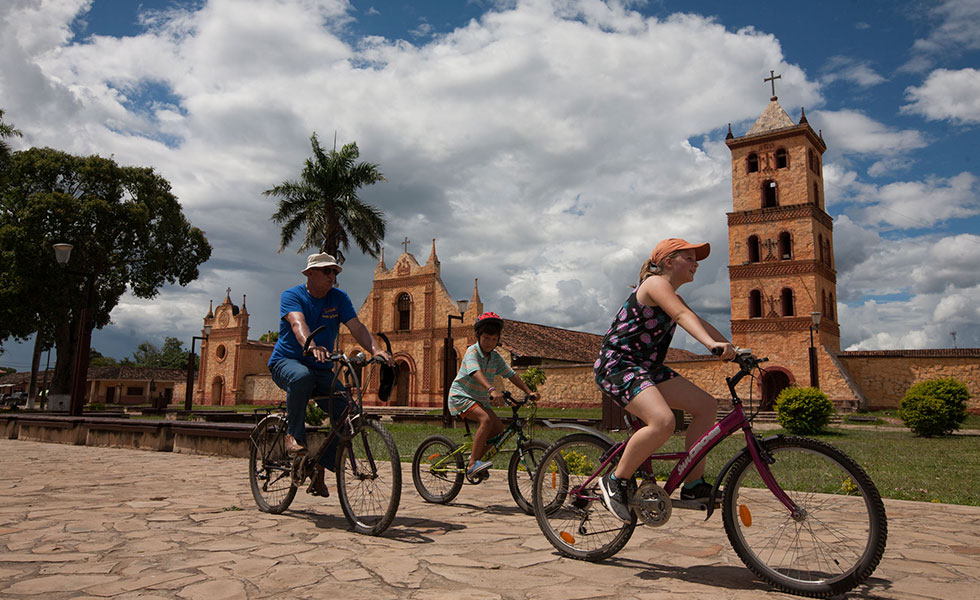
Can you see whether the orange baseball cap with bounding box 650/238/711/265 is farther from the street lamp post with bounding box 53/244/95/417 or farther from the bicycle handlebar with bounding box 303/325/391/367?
the street lamp post with bounding box 53/244/95/417

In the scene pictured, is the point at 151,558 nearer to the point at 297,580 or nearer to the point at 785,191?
the point at 297,580

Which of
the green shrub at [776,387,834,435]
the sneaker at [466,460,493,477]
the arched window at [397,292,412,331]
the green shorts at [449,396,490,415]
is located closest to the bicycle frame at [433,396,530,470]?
the sneaker at [466,460,493,477]

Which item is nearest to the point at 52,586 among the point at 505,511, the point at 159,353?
the point at 505,511

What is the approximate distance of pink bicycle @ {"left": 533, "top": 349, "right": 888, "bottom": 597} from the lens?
110 inches

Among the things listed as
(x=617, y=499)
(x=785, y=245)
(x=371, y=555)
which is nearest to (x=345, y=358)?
(x=371, y=555)

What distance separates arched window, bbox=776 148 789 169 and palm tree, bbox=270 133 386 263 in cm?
2045

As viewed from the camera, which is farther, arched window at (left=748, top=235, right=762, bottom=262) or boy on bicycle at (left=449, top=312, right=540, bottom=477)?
arched window at (left=748, top=235, right=762, bottom=262)

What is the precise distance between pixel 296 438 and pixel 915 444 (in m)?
14.0

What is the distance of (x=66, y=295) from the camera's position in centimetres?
2614

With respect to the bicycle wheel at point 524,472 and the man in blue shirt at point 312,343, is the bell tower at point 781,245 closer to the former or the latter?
the bicycle wheel at point 524,472

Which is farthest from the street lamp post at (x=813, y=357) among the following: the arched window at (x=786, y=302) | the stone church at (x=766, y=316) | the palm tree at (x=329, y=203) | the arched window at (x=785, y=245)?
the palm tree at (x=329, y=203)

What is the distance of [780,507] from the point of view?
3.07 metres

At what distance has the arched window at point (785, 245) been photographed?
31750 mm

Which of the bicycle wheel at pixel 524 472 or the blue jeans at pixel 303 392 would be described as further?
the bicycle wheel at pixel 524 472
